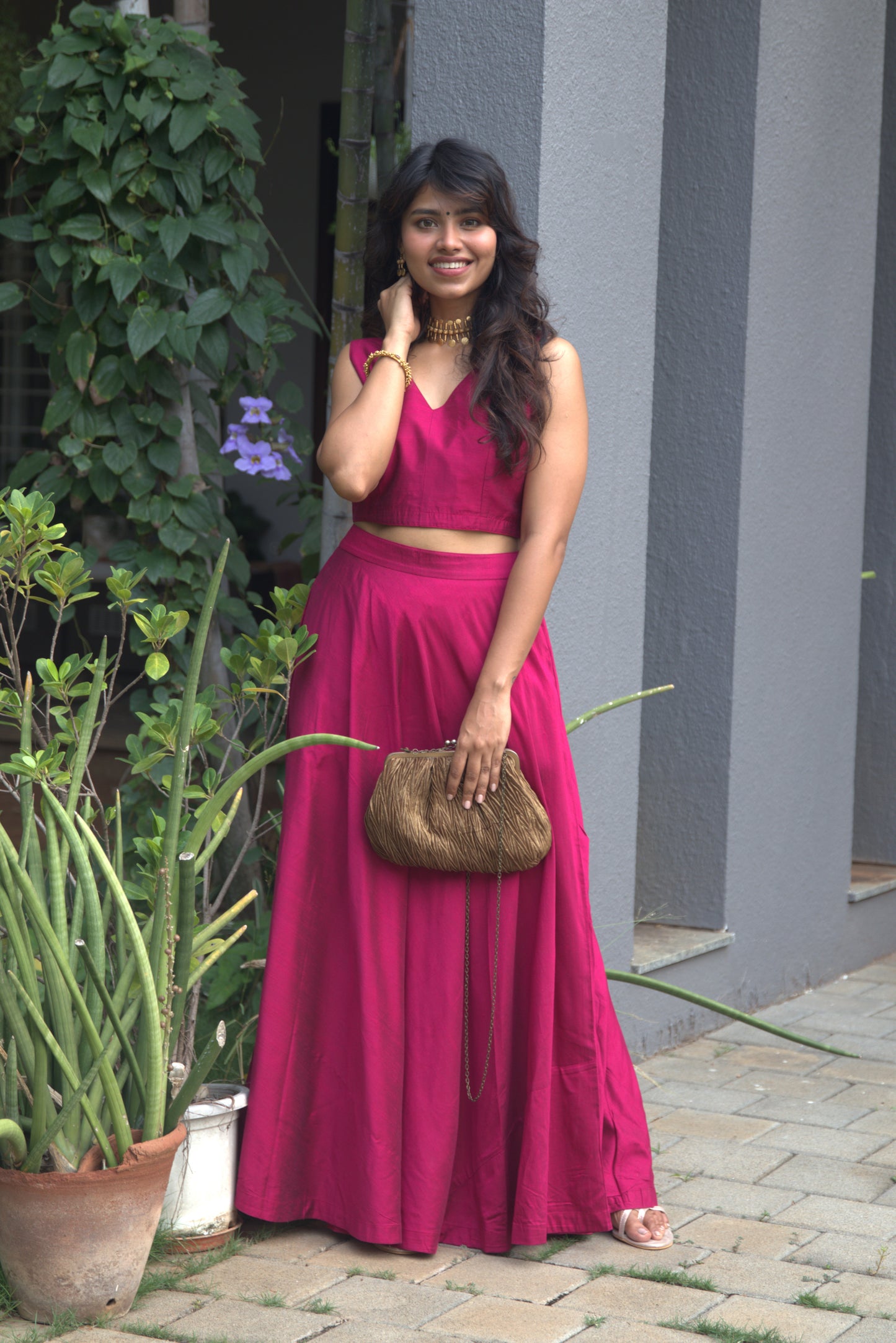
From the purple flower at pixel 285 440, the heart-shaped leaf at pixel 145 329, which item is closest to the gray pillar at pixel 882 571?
the purple flower at pixel 285 440

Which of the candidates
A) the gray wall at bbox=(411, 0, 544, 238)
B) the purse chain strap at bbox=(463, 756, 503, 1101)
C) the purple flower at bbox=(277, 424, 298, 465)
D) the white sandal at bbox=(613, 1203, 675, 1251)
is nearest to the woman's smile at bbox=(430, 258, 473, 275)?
the gray wall at bbox=(411, 0, 544, 238)

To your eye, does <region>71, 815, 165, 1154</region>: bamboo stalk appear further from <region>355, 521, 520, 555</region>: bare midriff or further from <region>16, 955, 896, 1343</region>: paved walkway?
<region>355, 521, 520, 555</region>: bare midriff

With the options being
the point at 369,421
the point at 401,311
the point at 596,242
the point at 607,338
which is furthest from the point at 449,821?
the point at 596,242

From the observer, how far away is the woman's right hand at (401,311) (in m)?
2.79

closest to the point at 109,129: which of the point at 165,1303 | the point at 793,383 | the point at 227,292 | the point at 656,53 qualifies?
the point at 227,292

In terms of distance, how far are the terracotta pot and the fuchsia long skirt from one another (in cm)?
38

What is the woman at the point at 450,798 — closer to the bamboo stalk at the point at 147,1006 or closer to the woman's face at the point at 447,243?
the woman's face at the point at 447,243

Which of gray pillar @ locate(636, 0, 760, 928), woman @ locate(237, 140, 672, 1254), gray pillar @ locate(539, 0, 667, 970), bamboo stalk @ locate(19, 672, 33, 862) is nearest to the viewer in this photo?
bamboo stalk @ locate(19, 672, 33, 862)

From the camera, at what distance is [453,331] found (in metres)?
2.82

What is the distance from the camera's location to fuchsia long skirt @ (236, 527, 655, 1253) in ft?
9.02

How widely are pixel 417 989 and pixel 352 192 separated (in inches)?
67.5

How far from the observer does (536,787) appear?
2799mm

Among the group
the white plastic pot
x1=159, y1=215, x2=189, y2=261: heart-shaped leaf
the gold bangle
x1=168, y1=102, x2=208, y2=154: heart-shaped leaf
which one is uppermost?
x1=168, y1=102, x2=208, y2=154: heart-shaped leaf

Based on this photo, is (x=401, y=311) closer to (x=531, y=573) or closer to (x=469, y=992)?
(x=531, y=573)
